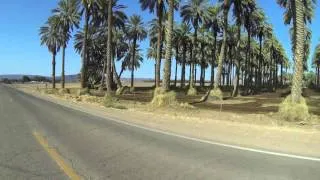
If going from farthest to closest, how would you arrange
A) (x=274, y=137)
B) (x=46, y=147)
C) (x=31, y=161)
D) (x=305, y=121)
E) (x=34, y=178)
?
(x=305, y=121) < (x=274, y=137) < (x=46, y=147) < (x=31, y=161) < (x=34, y=178)

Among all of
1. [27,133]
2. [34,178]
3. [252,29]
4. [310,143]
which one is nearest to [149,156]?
[34,178]

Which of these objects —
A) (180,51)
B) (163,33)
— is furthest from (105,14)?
(180,51)

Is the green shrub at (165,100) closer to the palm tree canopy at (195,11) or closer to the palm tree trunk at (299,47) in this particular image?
the palm tree trunk at (299,47)

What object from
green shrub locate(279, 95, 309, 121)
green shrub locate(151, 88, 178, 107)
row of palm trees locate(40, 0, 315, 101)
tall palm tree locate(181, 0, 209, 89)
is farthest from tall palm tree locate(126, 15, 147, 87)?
green shrub locate(279, 95, 309, 121)

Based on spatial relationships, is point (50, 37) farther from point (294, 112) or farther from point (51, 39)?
point (294, 112)

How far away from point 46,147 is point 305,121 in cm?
1326

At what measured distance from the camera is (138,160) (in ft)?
37.4

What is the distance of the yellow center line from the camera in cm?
947

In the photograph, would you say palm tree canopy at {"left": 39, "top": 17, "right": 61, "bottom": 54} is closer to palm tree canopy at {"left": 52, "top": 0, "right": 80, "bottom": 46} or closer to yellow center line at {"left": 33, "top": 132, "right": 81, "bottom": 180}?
palm tree canopy at {"left": 52, "top": 0, "right": 80, "bottom": 46}

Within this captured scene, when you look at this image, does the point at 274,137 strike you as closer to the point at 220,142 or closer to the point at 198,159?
the point at 220,142

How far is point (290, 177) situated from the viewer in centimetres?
947

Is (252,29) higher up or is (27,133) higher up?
(252,29)

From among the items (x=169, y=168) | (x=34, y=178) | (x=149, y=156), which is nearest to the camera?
(x=34, y=178)

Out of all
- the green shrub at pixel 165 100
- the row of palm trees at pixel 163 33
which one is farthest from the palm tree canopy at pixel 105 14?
the green shrub at pixel 165 100
